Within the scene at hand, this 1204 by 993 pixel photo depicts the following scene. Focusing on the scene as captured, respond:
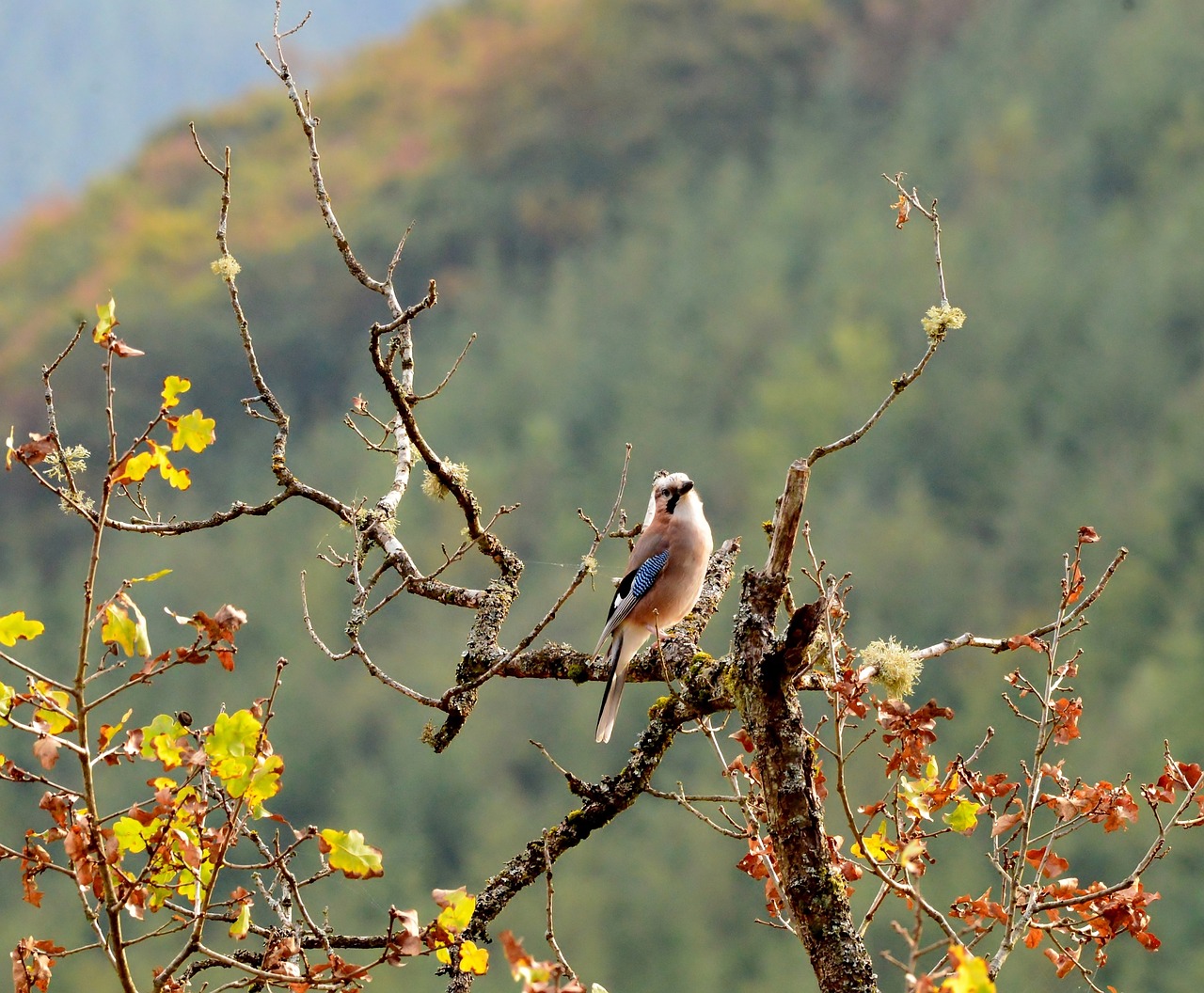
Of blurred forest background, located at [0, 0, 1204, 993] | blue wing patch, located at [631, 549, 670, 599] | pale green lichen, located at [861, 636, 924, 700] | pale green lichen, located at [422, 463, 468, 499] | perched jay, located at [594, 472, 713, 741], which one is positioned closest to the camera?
pale green lichen, located at [861, 636, 924, 700]

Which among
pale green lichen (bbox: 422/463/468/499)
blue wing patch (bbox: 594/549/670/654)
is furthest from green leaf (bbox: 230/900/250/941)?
blue wing patch (bbox: 594/549/670/654)

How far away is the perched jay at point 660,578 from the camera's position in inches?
207

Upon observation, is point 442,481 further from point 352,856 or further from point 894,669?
point 352,856

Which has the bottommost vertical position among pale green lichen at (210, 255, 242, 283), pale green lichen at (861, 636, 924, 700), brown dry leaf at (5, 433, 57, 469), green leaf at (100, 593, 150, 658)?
green leaf at (100, 593, 150, 658)

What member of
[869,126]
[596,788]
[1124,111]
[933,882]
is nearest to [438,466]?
[596,788]

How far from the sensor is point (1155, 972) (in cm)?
2256

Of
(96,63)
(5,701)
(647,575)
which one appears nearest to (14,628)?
(5,701)

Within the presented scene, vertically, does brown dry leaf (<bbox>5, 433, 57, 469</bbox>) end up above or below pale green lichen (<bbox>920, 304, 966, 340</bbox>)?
below

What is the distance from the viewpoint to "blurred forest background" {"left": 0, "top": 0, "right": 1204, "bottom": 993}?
25.9m

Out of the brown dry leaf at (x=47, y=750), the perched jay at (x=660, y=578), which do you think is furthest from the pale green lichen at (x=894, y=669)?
the brown dry leaf at (x=47, y=750)

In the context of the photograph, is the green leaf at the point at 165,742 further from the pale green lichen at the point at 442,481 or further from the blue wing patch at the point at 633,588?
the blue wing patch at the point at 633,588

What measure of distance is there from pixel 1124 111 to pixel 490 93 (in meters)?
17.6

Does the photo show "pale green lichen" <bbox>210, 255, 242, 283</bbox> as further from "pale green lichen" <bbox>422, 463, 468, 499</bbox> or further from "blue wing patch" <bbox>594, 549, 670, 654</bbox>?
"blue wing patch" <bbox>594, 549, 670, 654</bbox>

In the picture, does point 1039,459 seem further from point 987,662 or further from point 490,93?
point 490,93
